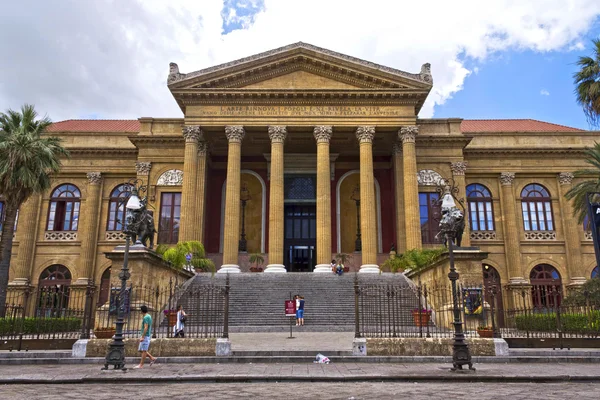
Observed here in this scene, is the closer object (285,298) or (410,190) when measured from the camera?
(285,298)

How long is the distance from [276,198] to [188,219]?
5238 mm

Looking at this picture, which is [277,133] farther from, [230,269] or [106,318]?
[106,318]

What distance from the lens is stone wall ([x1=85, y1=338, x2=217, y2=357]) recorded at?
42.8 ft

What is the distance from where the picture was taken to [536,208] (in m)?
35.1

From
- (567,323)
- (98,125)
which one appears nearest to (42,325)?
(567,323)

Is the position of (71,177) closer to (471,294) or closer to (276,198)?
(276,198)

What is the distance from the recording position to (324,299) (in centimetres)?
2278

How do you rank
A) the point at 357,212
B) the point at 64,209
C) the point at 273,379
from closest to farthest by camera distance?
the point at 273,379 < the point at 357,212 < the point at 64,209

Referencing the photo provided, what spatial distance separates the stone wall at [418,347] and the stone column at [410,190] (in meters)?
15.0

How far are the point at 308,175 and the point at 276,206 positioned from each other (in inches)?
300

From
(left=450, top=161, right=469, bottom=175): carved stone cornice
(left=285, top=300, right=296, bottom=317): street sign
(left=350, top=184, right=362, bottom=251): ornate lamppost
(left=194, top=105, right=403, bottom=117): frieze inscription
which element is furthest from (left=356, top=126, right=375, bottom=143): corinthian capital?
(left=285, top=300, right=296, bottom=317): street sign

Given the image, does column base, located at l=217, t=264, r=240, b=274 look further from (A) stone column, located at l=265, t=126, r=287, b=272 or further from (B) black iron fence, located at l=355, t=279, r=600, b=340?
(B) black iron fence, located at l=355, t=279, r=600, b=340

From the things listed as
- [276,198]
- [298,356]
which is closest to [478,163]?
[276,198]

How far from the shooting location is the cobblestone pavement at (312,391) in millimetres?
8102
